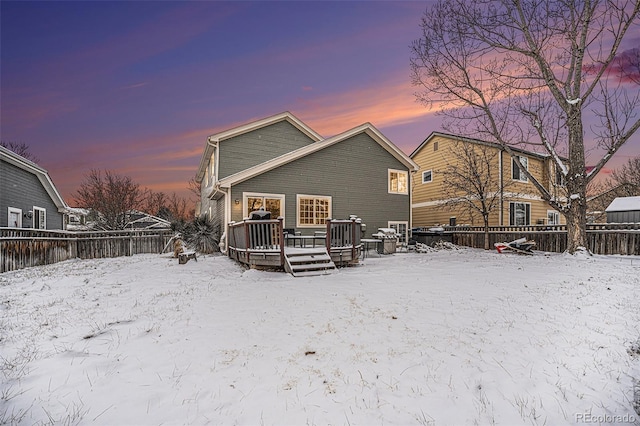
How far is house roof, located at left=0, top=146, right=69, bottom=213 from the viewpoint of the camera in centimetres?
1338

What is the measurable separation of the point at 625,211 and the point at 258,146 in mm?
17484

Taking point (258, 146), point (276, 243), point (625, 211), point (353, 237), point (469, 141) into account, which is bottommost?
point (276, 243)

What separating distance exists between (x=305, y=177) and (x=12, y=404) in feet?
40.8

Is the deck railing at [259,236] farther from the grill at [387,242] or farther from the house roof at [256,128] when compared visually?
the house roof at [256,128]

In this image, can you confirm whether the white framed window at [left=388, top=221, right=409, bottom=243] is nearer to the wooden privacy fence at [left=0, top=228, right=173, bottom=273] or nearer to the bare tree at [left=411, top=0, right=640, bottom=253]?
the bare tree at [left=411, top=0, right=640, bottom=253]

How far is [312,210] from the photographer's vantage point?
48.1ft

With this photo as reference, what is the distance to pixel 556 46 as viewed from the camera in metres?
12.5

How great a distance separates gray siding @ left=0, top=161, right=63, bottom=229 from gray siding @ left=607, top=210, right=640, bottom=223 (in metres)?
26.8

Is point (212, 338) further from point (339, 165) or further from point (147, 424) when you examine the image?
point (339, 165)

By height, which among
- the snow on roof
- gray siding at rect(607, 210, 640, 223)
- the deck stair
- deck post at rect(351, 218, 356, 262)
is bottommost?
the deck stair

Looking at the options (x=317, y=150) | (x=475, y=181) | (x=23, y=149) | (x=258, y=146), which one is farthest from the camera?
(x=23, y=149)

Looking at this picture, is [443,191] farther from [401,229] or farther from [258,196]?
[258,196]

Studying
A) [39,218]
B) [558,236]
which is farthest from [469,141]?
[39,218]

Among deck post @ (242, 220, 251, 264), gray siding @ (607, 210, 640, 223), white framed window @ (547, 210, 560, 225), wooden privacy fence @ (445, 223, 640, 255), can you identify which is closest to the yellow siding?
white framed window @ (547, 210, 560, 225)
